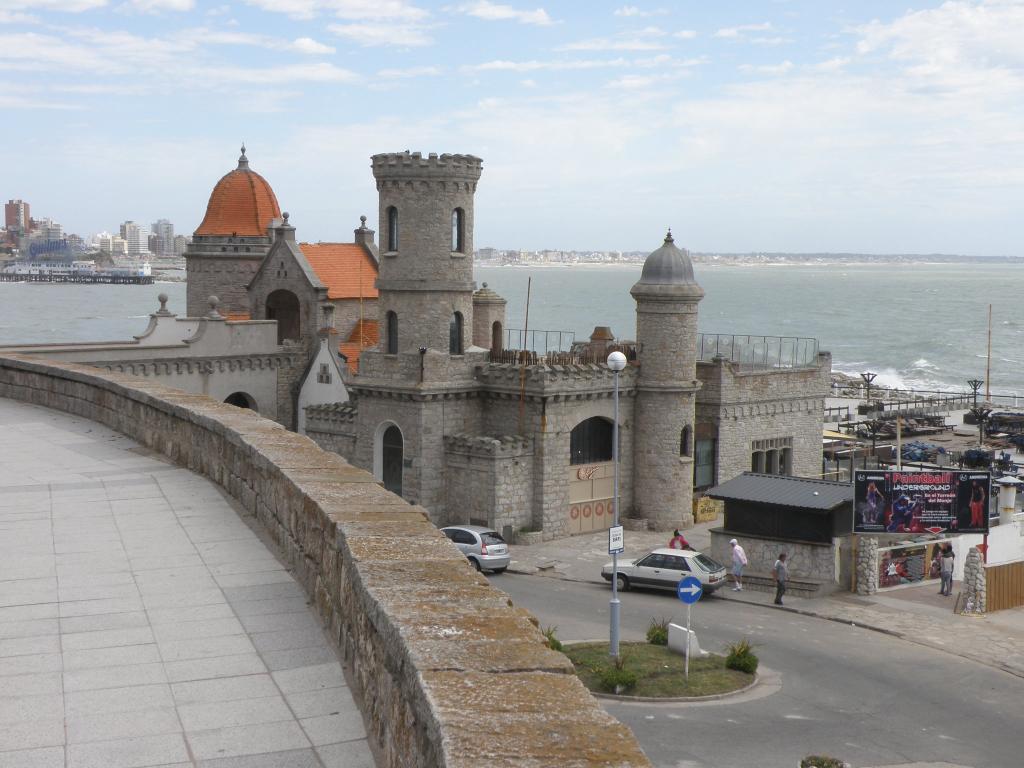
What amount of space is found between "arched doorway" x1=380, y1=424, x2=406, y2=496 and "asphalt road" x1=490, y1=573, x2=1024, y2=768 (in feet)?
33.8

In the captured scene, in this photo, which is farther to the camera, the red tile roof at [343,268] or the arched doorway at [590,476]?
the red tile roof at [343,268]

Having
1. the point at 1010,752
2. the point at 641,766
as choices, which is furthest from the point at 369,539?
the point at 1010,752

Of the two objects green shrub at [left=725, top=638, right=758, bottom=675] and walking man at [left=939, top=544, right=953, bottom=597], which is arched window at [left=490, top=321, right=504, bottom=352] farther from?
green shrub at [left=725, top=638, right=758, bottom=675]

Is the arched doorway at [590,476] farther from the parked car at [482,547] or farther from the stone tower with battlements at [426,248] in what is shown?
the parked car at [482,547]

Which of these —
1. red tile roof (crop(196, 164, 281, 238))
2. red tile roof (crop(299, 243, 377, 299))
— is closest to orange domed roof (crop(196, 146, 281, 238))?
red tile roof (crop(196, 164, 281, 238))

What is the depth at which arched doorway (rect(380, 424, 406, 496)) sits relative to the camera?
3925cm

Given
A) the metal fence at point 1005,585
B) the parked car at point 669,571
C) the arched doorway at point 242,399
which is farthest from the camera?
the arched doorway at point 242,399

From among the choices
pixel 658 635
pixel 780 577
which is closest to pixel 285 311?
pixel 780 577

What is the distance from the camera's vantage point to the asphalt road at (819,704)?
757 inches

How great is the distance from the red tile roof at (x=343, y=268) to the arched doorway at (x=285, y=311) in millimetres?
1675

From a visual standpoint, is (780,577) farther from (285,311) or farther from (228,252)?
(228,252)

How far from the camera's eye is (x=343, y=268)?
53.5 meters

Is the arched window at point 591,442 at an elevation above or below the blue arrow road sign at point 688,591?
above

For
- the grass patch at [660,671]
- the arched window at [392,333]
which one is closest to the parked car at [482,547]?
the grass patch at [660,671]
